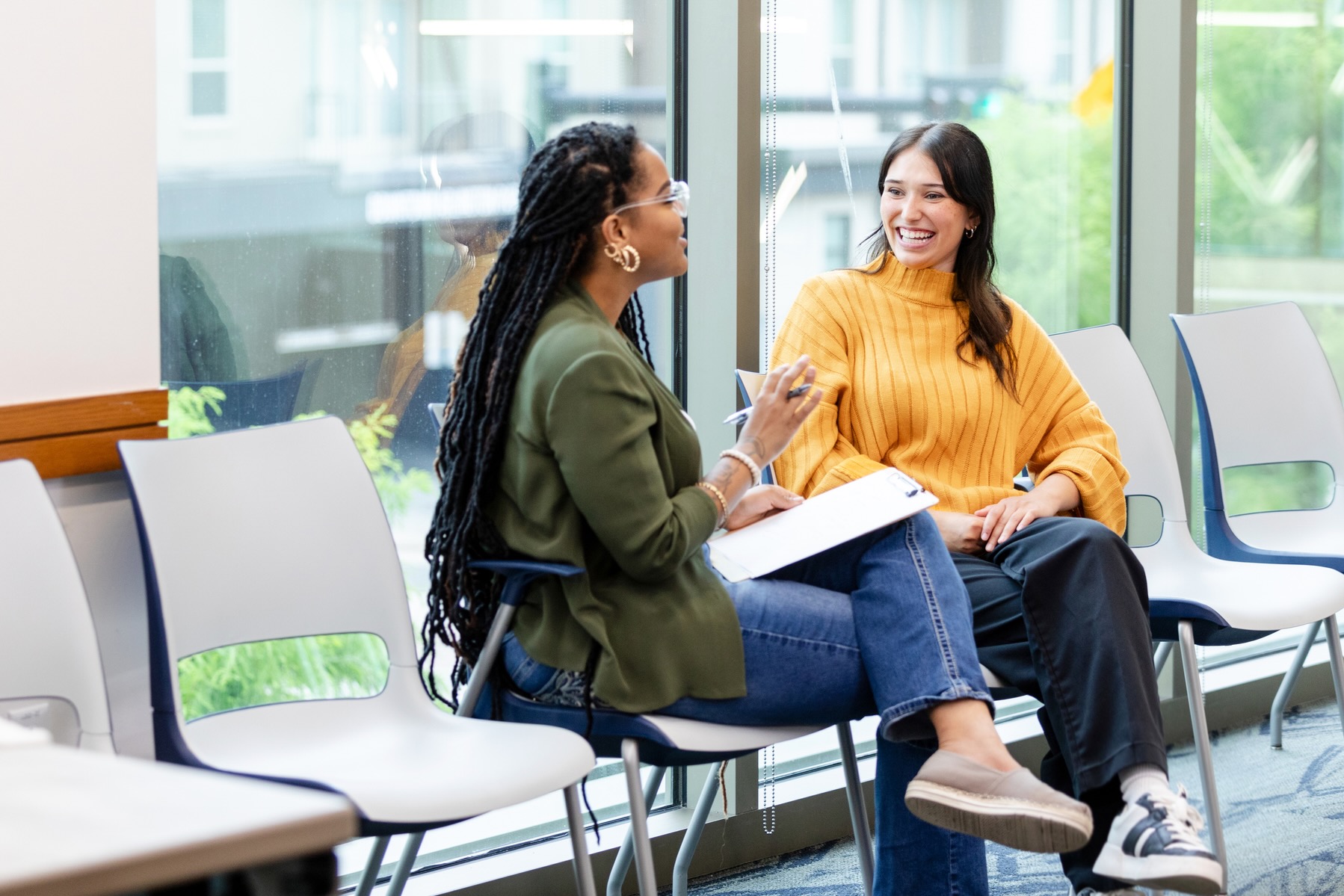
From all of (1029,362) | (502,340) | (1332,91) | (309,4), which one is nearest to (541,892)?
(502,340)

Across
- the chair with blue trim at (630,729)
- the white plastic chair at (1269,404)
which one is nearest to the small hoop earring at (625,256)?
the chair with blue trim at (630,729)

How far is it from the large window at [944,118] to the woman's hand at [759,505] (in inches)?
27.6

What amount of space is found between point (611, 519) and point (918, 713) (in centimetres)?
51

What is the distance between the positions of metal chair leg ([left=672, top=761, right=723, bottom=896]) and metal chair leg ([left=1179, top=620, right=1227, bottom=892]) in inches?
32.1

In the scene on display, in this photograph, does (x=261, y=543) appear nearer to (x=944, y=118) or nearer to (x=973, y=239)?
(x=973, y=239)

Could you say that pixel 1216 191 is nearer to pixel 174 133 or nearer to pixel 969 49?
pixel 969 49

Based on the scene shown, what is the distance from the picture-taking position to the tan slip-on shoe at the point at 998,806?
1.69m

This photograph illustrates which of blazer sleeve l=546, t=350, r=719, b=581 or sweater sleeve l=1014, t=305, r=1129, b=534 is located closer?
blazer sleeve l=546, t=350, r=719, b=581

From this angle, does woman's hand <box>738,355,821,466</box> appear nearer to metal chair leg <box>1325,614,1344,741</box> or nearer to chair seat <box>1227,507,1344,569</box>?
chair seat <box>1227,507,1344,569</box>

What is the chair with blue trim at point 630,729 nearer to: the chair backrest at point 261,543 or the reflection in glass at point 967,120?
the chair backrest at point 261,543

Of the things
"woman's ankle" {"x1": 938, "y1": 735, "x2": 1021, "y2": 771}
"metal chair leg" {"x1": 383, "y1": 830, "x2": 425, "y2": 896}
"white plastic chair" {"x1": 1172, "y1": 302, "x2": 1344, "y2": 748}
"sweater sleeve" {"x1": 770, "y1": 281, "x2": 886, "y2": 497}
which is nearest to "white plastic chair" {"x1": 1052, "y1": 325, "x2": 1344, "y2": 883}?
"white plastic chair" {"x1": 1172, "y1": 302, "x2": 1344, "y2": 748}

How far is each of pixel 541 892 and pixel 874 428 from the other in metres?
1.00

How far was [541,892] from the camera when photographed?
2.42 m

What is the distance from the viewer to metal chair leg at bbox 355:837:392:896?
183cm
